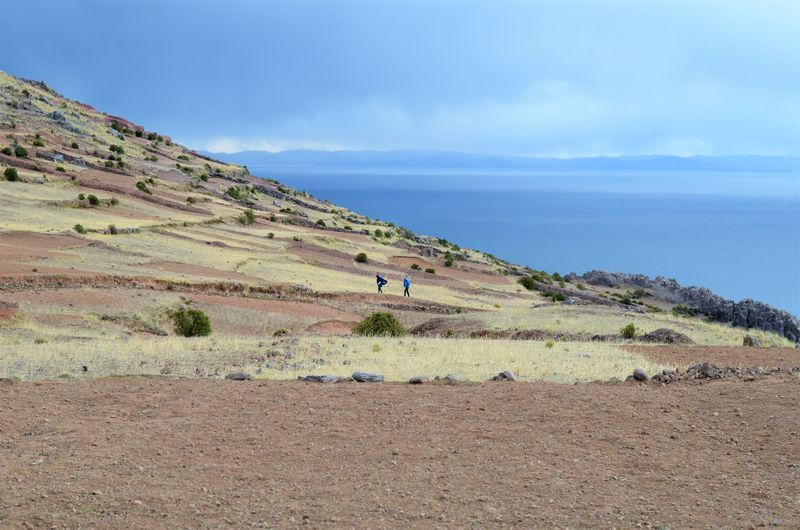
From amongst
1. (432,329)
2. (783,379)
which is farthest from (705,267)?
(783,379)

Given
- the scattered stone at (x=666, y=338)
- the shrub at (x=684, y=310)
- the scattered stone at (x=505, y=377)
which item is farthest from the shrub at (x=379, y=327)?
the shrub at (x=684, y=310)

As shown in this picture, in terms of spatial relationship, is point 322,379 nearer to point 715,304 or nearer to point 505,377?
point 505,377

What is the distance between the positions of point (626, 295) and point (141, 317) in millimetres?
54158

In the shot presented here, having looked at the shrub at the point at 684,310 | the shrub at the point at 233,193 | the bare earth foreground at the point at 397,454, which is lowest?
the bare earth foreground at the point at 397,454

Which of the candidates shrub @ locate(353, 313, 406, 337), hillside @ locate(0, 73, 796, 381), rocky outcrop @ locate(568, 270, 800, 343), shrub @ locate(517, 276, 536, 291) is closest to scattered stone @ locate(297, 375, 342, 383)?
hillside @ locate(0, 73, 796, 381)

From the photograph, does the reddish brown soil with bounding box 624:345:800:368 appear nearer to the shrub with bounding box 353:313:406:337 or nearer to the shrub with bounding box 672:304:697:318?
the shrub with bounding box 353:313:406:337

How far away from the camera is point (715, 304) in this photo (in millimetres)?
65562

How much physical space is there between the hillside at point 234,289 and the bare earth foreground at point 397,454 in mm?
2774

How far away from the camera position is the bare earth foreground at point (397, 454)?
29.7 feet

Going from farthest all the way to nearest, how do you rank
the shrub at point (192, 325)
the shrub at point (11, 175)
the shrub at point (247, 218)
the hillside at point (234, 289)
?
the shrub at point (247, 218) → the shrub at point (11, 175) → the shrub at point (192, 325) → the hillside at point (234, 289)

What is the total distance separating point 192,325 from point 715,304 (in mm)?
50570

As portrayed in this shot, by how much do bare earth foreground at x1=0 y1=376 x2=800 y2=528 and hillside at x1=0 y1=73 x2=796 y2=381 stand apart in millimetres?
2774

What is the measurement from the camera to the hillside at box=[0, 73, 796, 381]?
1934 cm

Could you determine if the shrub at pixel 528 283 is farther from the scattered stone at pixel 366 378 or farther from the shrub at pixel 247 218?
the scattered stone at pixel 366 378
